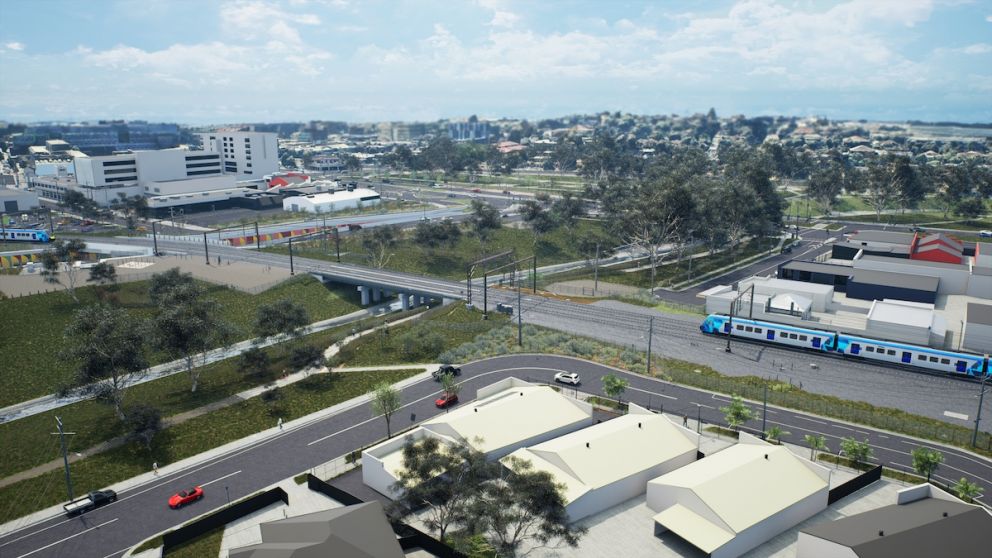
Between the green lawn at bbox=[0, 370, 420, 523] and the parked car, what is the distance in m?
2.75

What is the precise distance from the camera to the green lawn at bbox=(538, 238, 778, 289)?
370 ft

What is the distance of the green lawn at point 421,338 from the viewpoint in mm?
76000

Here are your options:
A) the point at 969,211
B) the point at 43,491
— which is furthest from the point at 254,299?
the point at 969,211

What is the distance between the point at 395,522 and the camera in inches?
1581

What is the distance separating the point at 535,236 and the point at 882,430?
3551 inches

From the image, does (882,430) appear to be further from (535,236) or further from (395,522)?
(535,236)

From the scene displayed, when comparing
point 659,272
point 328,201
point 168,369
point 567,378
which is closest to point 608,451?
point 567,378

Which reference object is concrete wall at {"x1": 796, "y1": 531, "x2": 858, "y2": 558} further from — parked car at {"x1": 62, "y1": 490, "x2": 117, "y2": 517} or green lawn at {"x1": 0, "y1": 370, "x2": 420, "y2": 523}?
parked car at {"x1": 62, "y1": 490, "x2": 117, "y2": 517}

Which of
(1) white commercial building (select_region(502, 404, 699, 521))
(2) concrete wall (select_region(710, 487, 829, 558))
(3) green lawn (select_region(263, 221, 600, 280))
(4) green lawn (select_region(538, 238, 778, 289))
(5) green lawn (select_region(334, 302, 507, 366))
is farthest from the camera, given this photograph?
(3) green lawn (select_region(263, 221, 600, 280))

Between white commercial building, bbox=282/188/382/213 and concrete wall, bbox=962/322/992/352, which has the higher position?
white commercial building, bbox=282/188/382/213

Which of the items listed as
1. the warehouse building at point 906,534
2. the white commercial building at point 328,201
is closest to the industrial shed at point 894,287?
the warehouse building at point 906,534

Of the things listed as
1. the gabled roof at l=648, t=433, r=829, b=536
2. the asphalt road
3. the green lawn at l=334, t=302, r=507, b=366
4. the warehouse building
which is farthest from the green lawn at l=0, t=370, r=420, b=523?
the warehouse building

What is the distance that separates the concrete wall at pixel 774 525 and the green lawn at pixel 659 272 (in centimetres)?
6679

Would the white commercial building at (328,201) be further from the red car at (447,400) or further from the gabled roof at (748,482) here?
the gabled roof at (748,482)
